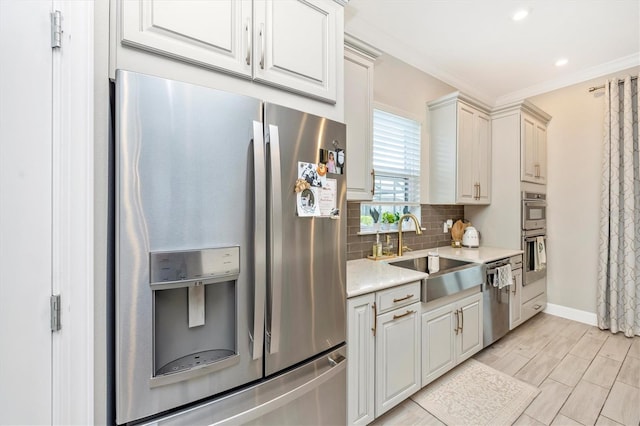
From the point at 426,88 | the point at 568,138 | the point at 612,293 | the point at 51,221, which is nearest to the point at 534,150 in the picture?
the point at 568,138

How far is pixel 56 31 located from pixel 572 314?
4.87 meters

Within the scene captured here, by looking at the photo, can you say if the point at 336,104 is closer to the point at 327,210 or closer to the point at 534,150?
the point at 327,210

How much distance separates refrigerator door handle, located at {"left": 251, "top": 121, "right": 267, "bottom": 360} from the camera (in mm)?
1004

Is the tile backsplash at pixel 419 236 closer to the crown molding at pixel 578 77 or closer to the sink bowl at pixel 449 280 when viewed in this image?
the sink bowl at pixel 449 280

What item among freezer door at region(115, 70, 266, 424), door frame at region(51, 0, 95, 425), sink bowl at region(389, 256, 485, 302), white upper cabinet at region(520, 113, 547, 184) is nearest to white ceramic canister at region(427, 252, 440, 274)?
sink bowl at region(389, 256, 485, 302)

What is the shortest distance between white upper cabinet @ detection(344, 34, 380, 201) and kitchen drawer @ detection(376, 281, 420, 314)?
66cm

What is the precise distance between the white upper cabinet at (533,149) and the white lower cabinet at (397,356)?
2344 mm

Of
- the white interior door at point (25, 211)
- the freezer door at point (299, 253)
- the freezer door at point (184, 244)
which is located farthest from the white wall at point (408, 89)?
the white interior door at point (25, 211)

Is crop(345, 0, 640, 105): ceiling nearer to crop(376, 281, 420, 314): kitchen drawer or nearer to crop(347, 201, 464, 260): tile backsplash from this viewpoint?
crop(347, 201, 464, 260): tile backsplash

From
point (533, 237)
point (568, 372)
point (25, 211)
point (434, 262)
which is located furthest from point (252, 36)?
point (533, 237)

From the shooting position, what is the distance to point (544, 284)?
10.8ft

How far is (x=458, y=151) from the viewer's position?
2773 millimetres

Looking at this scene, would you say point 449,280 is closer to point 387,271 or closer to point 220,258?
point 387,271

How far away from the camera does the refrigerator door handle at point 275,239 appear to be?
3.40 ft
